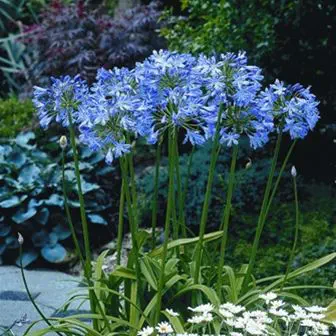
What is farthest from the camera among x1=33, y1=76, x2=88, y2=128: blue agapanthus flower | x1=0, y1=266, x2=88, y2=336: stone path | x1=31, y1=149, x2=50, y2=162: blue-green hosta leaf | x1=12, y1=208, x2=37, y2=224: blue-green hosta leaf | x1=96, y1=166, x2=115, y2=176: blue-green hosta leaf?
x1=96, y1=166, x2=115, y2=176: blue-green hosta leaf

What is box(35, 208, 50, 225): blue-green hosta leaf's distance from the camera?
18.8 ft

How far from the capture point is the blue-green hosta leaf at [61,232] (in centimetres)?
575

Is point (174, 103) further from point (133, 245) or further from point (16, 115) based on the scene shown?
point (16, 115)

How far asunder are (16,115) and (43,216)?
206 cm

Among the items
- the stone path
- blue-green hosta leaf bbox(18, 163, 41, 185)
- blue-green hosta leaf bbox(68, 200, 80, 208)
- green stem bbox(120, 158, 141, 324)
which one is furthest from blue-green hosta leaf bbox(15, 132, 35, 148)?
green stem bbox(120, 158, 141, 324)

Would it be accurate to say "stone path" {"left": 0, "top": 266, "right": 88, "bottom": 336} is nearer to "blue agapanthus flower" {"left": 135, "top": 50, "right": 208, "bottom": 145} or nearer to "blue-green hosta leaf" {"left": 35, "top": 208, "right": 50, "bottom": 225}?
"blue-green hosta leaf" {"left": 35, "top": 208, "right": 50, "bottom": 225}

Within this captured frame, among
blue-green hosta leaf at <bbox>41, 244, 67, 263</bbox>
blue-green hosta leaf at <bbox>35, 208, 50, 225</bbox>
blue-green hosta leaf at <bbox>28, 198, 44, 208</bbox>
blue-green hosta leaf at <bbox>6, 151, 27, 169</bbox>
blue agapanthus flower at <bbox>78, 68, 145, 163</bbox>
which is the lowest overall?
blue-green hosta leaf at <bbox>41, 244, 67, 263</bbox>

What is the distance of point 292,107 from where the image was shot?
9.83 ft

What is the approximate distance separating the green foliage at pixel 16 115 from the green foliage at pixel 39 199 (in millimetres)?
834

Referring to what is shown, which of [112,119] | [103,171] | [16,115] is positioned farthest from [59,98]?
[16,115]

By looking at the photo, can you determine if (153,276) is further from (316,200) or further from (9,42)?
(9,42)

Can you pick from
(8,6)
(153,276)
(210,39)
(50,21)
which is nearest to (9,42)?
(8,6)

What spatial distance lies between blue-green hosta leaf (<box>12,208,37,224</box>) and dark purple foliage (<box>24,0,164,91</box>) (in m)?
1.79

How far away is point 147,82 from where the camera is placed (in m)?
2.87
